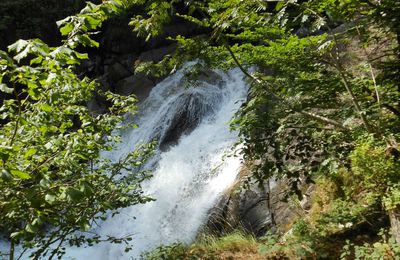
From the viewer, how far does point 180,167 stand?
1088 cm

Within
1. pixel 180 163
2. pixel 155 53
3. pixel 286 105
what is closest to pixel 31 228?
pixel 286 105

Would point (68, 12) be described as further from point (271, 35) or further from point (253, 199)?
point (271, 35)

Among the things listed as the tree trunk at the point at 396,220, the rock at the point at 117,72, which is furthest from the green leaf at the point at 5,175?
the rock at the point at 117,72

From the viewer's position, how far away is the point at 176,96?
46.0 feet

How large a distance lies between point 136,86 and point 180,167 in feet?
23.3

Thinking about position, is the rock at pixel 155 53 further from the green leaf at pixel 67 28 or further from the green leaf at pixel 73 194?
the green leaf at pixel 73 194

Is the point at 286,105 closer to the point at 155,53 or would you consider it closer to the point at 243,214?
the point at 243,214

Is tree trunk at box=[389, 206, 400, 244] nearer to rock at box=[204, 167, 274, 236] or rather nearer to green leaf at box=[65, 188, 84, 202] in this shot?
rock at box=[204, 167, 274, 236]

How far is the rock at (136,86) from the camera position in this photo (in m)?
16.1

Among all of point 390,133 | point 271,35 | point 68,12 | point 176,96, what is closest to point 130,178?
point 271,35

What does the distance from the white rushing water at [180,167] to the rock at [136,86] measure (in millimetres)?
914

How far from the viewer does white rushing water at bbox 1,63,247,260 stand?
916 centimetres

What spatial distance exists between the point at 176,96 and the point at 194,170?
175 inches

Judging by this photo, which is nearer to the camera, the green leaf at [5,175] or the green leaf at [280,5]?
the green leaf at [5,175]
